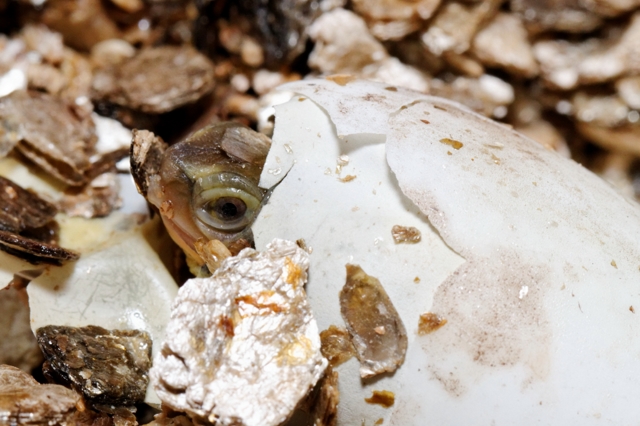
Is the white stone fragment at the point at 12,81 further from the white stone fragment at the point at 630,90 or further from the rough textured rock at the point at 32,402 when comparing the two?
the white stone fragment at the point at 630,90

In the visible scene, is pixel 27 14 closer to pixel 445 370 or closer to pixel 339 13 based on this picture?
pixel 339 13

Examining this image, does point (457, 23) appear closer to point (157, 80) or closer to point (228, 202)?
point (157, 80)

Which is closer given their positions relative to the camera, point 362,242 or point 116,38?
point 362,242

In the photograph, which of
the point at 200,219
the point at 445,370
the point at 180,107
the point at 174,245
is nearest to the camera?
the point at 445,370

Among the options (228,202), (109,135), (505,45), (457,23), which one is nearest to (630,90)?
(505,45)

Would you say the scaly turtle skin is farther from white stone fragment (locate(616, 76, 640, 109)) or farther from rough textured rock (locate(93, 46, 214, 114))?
white stone fragment (locate(616, 76, 640, 109))

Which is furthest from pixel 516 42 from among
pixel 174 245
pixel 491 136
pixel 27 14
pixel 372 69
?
pixel 27 14

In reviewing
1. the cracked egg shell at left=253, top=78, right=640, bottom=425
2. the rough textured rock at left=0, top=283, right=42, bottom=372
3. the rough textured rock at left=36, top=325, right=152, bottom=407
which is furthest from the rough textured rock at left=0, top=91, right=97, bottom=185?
the cracked egg shell at left=253, top=78, right=640, bottom=425
